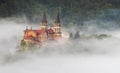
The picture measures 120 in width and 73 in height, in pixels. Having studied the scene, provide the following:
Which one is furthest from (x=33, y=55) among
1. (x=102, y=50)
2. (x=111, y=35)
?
(x=111, y=35)

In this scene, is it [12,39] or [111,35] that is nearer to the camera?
[12,39]

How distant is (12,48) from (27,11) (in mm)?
2882

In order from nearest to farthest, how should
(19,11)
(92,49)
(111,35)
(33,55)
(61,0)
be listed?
(33,55) < (92,49) < (111,35) < (19,11) < (61,0)

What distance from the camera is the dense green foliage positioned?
10.9 m

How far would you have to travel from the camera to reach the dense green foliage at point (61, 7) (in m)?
10.9

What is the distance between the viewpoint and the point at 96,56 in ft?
27.9

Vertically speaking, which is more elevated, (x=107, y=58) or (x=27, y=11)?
(x=27, y=11)

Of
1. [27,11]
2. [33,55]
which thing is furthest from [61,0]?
[33,55]

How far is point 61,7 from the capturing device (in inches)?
460

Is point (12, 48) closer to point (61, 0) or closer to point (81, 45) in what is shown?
point (81, 45)

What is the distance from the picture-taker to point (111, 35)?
32.3ft

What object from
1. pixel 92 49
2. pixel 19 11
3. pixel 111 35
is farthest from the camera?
pixel 19 11

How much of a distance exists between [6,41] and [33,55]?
1179 mm

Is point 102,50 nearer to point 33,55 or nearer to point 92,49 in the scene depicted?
point 92,49
